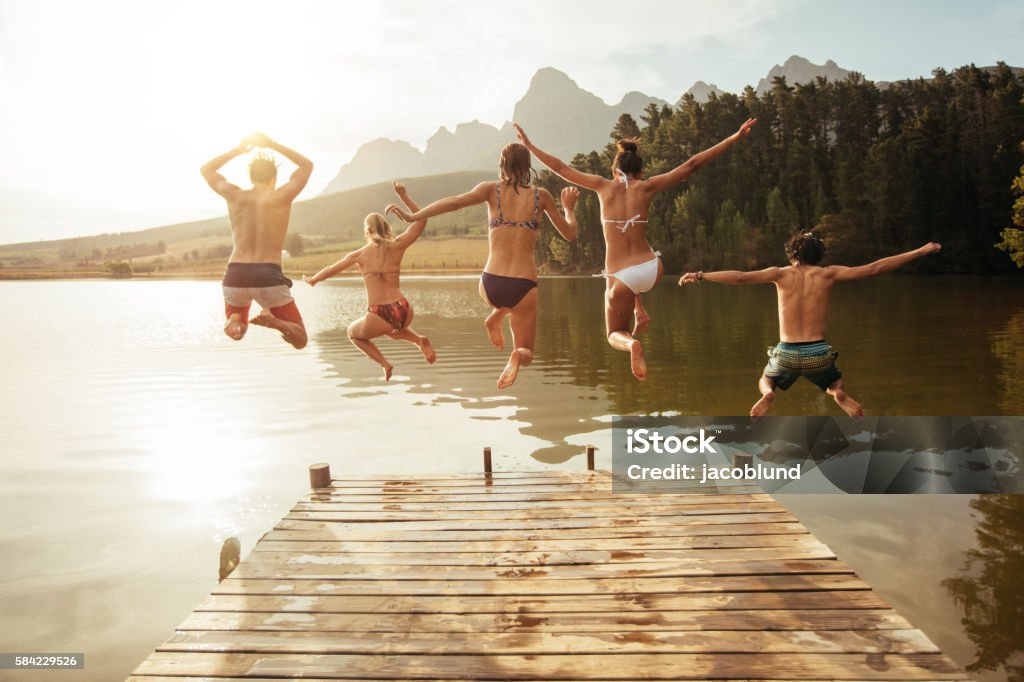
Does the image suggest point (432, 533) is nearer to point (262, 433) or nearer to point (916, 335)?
point (262, 433)

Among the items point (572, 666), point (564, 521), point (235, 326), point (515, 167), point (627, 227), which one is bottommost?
point (572, 666)

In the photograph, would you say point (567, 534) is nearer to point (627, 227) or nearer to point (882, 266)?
point (627, 227)

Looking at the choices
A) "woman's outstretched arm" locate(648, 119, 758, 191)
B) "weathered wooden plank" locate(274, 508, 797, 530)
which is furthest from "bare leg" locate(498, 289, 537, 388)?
"weathered wooden plank" locate(274, 508, 797, 530)

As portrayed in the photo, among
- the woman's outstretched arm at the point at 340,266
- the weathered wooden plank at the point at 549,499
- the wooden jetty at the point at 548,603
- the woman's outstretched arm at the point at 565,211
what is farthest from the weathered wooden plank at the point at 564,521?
the woman's outstretched arm at the point at 565,211

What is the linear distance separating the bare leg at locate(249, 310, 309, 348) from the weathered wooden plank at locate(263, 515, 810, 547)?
534 cm

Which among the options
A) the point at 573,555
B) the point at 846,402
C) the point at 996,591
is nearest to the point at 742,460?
the point at 996,591

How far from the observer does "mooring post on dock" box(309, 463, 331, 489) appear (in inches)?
578

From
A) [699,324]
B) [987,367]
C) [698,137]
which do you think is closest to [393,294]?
[987,367]

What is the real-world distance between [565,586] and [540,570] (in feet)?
2.23

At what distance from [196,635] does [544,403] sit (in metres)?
20.5

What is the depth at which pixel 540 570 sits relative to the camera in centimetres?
1029

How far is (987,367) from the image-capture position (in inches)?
1234

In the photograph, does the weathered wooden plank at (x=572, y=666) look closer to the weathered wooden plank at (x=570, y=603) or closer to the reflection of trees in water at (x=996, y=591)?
the weathered wooden plank at (x=570, y=603)

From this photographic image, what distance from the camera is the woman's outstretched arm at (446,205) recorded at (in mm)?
7254
